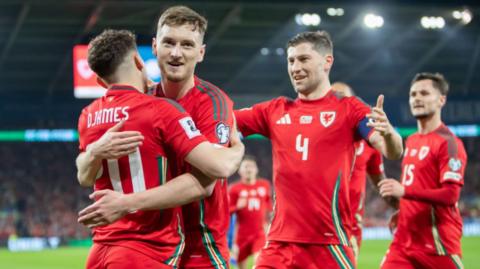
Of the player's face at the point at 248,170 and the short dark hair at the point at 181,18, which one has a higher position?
the short dark hair at the point at 181,18

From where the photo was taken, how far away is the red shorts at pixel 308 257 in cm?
475

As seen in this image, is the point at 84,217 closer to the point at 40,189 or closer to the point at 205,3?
the point at 205,3

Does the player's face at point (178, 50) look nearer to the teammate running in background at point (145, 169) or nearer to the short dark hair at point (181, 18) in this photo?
the short dark hair at point (181, 18)

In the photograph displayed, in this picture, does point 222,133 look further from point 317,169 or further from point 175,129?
point 317,169

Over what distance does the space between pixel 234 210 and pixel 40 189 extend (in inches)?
Result: 767

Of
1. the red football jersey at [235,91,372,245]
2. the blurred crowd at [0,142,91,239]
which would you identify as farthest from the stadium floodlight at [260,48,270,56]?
the red football jersey at [235,91,372,245]

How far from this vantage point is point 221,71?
28.6 metres

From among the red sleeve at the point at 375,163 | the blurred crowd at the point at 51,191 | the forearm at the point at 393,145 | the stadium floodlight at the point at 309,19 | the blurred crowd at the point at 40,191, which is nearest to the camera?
the forearm at the point at 393,145

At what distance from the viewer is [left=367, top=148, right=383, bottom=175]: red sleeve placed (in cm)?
728

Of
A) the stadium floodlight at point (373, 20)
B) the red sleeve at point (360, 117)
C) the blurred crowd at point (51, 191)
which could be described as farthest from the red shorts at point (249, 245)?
the blurred crowd at point (51, 191)

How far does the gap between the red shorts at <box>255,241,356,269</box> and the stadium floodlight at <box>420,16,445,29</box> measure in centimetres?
2020

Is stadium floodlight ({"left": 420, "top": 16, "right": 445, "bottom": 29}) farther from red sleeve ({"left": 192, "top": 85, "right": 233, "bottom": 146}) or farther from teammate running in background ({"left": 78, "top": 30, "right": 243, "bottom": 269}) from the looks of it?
teammate running in background ({"left": 78, "top": 30, "right": 243, "bottom": 269})

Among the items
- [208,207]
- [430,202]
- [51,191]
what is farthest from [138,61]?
[51,191]

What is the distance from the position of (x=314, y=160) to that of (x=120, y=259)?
1897 millimetres
